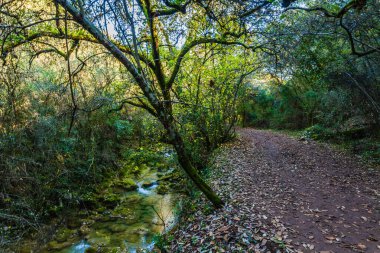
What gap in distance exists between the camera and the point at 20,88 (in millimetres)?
7840

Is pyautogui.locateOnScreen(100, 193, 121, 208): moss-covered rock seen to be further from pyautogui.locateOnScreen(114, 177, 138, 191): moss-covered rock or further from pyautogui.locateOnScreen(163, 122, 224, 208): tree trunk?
pyautogui.locateOnScreen(163, 122, 224, 208): tree trunk

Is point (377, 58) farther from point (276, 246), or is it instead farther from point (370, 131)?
point (276, 246)

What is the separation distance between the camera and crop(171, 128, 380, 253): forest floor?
464 cm

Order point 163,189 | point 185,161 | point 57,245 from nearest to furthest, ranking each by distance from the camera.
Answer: point 185,161
point 57,245
point 163,189

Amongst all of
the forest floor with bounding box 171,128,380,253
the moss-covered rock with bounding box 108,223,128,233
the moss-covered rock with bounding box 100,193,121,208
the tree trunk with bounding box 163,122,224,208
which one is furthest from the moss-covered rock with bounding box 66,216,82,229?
the tree trunk with bounding box 163,122,224,208

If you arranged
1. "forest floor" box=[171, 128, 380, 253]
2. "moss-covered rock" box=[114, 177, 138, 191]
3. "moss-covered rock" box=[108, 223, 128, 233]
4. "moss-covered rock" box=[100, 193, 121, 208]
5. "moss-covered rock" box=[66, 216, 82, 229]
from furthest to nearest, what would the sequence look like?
"moss-covered rock" box=[114, 177, 138, 191], "moss-covered rock" box=[100, 193, 121, 208], "moss-covered rock" box=[66, 216, 82, 229], "moss-covered rock" box=[108, 223, 128, 233], "forest floor" box=[171, 128, 380, 253]

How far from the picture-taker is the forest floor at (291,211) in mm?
4641

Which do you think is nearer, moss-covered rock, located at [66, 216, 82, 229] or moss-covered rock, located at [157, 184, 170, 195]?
moss-covered rock, located at [66, 216, 82, 229]

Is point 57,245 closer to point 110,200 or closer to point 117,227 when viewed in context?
point 117,227

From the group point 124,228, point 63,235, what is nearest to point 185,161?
point 124,228

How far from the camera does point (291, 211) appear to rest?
587 centimetres

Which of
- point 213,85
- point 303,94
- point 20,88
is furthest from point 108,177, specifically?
point 303,94

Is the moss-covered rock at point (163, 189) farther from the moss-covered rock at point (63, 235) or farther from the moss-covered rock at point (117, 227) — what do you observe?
the moss-covered rock at point (63, 235)

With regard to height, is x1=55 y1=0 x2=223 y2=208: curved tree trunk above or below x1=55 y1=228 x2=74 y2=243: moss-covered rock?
above
